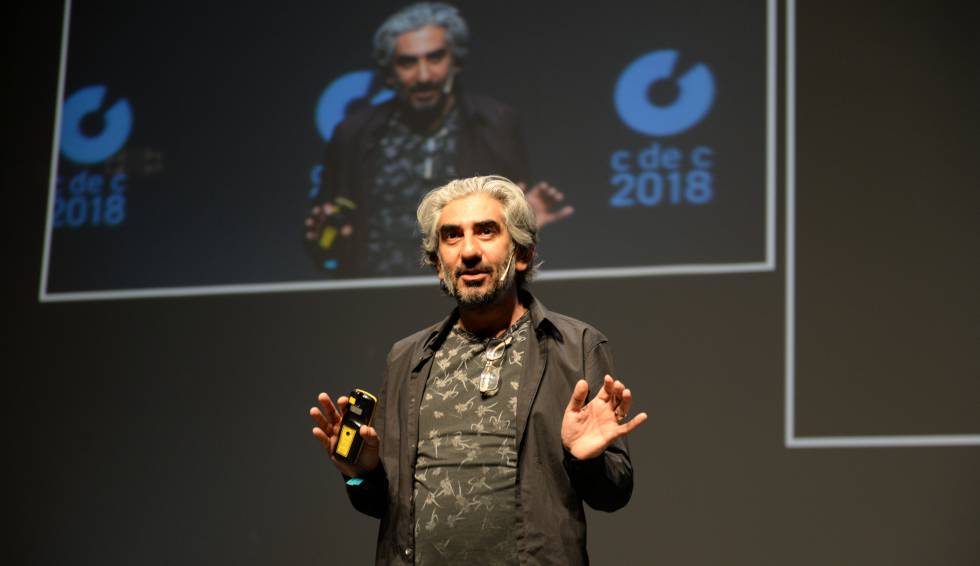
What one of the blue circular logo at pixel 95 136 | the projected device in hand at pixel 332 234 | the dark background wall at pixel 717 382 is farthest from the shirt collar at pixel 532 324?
the blue circular logo at pixel 95 136

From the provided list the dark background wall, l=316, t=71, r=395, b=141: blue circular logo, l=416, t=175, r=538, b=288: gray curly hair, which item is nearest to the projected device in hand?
the dark background wall

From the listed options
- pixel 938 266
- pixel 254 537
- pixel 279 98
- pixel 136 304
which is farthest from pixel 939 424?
pixel 136 304

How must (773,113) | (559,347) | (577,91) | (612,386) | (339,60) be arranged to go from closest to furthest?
(612,386)
(559,347)
(773,113)
(577,91)
(339,60)

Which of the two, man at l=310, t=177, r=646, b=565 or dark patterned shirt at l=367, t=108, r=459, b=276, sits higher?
dark patterned shirt at l=367, t=108, r=459, b=276

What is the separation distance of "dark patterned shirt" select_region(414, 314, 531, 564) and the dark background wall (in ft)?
3.83

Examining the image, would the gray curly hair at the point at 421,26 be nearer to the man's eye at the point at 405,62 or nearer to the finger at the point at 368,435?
the man's eye at the point at 405,62

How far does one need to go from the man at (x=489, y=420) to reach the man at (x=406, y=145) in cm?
122

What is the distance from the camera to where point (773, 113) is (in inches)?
124

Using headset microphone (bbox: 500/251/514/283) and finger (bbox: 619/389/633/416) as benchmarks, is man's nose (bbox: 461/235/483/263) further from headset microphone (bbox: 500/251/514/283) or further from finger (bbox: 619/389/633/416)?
finger (bbox: 619/389/633/416)

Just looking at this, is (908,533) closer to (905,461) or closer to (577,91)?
(905,461)

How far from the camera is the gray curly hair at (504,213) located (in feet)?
7.06

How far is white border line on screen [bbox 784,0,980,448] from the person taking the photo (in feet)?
9.50

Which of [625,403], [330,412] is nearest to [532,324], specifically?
[625,403]

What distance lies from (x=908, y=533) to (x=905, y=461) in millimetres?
191
